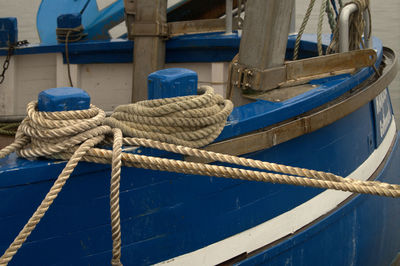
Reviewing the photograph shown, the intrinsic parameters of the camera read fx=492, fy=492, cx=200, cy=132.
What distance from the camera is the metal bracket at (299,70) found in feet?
8.63

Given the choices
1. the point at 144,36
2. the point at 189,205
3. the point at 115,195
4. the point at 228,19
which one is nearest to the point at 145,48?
the point at 144,36

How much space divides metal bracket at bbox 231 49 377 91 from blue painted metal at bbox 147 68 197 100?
0.67m

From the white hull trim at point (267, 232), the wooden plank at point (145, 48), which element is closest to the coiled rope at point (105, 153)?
the white hull trim at point (267, 232)

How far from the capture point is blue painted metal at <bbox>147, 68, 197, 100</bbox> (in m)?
1.95

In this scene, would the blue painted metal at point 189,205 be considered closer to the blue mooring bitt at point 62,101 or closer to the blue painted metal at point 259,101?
the blue painted metal at point 259,101

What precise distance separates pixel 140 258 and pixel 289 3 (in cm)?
156

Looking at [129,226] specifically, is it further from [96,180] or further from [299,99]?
[299,99]

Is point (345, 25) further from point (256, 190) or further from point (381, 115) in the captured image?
point (256, 190)

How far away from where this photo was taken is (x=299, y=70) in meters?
2.80

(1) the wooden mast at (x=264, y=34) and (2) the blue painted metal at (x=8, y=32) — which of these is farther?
(2) the blue painted metal at (x=8, y=32)

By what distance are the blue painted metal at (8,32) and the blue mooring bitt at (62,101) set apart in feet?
9.94

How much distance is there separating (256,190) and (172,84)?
732 mm

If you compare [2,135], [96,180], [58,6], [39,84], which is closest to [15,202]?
[96,180]

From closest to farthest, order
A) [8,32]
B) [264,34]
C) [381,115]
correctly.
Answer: [264,34] → [381,115] → [8,32]
